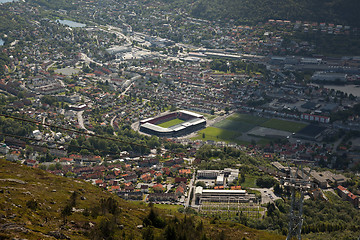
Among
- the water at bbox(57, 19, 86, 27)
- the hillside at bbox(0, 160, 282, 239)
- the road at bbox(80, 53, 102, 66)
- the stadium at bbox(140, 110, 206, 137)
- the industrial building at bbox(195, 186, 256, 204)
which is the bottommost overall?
the stadium at bbox(140, 110, 206, 137)

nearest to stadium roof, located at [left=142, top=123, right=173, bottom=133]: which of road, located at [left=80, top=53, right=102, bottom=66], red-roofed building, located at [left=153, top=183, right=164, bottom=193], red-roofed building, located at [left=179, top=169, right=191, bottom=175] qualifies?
red-roofed building, located at [left=179, top=169, right=191, bottom=175]

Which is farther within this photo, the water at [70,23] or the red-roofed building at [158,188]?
the water at [70,23]

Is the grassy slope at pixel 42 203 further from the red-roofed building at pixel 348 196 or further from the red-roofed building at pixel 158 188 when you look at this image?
the red-roofed building at pixel 348 196

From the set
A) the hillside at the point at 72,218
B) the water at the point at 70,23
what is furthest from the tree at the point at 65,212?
the water at the point at 70,23

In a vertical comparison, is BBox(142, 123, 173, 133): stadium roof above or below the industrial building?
below

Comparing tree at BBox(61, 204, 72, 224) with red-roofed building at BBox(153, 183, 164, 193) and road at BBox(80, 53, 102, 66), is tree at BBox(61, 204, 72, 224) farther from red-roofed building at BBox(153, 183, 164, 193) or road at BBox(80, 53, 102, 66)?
road at BBox(80, 53, 102, 66)

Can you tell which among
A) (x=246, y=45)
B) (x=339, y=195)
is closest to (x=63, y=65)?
(x=246, y=45)
